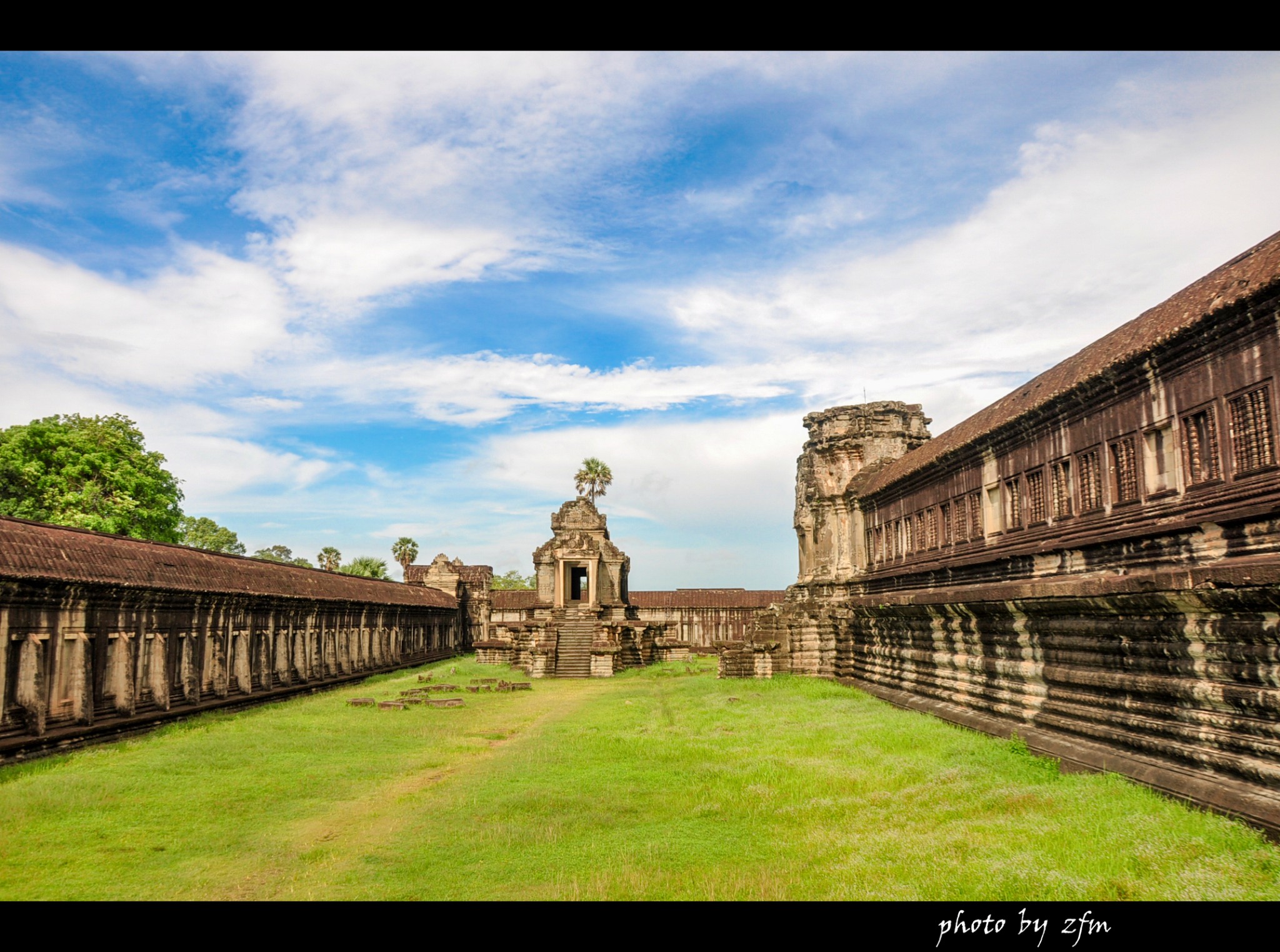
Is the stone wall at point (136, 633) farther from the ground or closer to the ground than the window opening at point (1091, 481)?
closer to the ground

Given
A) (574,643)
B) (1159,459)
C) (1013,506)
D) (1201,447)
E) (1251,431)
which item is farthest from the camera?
(574,643)

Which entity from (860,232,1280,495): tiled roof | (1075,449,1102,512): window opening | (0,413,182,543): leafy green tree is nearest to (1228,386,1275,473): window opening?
(860,232,1280,495): tiled roof

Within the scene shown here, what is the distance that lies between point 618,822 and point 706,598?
45337mm

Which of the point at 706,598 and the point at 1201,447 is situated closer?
the point at 1201,447

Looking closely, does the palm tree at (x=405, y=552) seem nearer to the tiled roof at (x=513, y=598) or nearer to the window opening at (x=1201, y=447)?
the tiled roof at (x=513, y=598)

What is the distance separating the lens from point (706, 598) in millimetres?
54469

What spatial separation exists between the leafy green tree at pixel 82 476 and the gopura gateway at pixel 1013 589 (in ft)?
37.7

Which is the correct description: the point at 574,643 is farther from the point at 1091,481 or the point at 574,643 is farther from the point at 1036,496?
the point at 1091,481

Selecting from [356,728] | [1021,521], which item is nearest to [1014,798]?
[1021,521]

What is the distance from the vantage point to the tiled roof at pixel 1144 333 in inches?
378

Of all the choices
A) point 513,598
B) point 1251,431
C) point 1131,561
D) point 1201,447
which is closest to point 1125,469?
point 1131,561

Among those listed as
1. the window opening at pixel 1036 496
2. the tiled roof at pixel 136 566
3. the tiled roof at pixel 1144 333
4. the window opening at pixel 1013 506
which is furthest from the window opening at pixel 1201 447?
the tiled roof at pixel 136 566

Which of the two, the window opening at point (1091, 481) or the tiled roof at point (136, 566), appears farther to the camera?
the tiled roof at point (136, 566)

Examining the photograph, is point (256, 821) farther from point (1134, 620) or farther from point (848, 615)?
point (848, 615)
